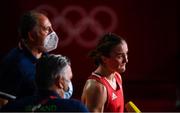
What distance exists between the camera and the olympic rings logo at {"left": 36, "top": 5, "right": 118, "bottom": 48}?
6141 millimetres

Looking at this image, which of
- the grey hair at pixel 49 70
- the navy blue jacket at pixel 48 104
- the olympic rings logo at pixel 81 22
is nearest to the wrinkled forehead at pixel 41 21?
the grey hair at pixel 49 70

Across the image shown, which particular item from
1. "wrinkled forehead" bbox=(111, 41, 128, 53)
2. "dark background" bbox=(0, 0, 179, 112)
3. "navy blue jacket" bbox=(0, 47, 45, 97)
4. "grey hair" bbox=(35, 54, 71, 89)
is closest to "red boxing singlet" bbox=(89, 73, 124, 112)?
"wrinkled forehead" bbox=(111, 41, 128, 53)

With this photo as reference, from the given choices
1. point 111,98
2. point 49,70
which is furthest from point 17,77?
point 49,70

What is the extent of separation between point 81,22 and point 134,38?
0.66 meters

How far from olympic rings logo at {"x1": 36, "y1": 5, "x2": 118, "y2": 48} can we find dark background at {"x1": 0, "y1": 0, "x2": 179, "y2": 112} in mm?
12

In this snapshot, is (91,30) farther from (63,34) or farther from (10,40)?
(10,40)

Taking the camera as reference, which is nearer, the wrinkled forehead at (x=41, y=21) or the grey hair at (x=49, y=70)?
the grey hair at (x=49, y=70)

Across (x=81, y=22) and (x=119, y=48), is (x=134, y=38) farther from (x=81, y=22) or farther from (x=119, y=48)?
(x=119, y=48)

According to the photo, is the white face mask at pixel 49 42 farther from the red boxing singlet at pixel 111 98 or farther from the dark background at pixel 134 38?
the dark background at pixel 134 38

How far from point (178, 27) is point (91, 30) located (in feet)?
3.49

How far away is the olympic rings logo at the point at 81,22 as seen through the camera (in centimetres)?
614

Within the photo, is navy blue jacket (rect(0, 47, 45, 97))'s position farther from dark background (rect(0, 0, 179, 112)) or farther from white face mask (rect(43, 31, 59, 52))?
dark background (rect(0, 0, 179, 112))

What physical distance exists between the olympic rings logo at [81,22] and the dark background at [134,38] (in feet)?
0.04

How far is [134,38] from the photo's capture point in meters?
6.21
